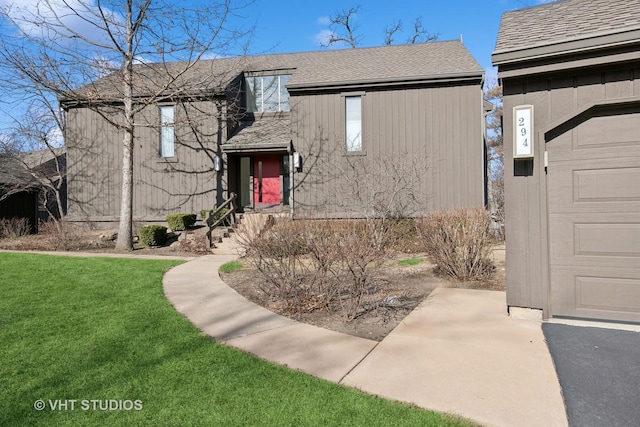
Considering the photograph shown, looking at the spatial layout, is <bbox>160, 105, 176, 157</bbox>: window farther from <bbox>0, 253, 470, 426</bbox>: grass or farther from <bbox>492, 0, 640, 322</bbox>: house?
<bbox>492, 0, 640, 322</bbox>: house

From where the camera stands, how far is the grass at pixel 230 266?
823cm

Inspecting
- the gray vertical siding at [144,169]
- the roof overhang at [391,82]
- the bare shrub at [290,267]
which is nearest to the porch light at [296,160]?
the roof overhang at [391,82]

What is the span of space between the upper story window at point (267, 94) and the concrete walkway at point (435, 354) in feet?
38.3

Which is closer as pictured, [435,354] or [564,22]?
[435,354]

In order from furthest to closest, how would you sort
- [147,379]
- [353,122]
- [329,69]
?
1. [329,69]
2. [353,122]
3. [147,379]

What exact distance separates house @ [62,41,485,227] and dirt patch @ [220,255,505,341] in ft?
12.1

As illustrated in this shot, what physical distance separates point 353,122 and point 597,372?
1106 cm

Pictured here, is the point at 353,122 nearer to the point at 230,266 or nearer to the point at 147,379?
the point at 230,266

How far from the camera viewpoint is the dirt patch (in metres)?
4.65

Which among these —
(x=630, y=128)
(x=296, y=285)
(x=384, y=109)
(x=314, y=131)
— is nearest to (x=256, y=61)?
(x=314, y=131)

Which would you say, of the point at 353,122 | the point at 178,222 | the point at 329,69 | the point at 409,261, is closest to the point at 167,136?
the point at 178,222

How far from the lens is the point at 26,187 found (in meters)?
17.3

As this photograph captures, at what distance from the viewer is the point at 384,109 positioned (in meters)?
13.0

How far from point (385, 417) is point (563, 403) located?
134 cm
